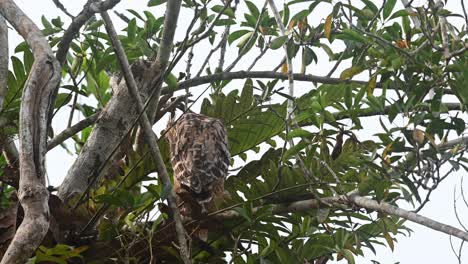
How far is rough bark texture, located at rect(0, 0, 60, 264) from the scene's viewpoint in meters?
2.39

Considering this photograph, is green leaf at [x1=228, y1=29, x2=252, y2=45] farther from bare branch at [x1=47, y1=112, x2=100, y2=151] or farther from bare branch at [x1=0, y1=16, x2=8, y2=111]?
bare branch at [x1=0, y1=16, x2=8, y2=111]

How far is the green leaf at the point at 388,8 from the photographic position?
2961mm

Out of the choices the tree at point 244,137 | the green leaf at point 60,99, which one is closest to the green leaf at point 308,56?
the tree at point 244,137

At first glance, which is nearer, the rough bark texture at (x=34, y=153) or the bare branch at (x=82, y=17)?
the rough bark texture at (x=34, y=153)

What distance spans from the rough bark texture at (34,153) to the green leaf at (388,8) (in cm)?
116

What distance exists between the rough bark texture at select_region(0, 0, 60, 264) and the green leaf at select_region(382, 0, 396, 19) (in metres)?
1.16

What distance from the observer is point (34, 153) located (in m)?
2.54

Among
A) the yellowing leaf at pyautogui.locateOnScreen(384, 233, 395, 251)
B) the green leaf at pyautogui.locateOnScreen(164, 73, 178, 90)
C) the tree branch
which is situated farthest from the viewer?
the green leaf at pyautogui.locateOnScreen(164, 73, 178, 90)

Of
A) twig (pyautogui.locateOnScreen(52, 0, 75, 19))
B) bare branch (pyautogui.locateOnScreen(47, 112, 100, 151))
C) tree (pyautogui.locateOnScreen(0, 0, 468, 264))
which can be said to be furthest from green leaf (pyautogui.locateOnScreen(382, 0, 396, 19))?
bare branch (pyautogui.locateOnScreen(47, 112, 100, 151))

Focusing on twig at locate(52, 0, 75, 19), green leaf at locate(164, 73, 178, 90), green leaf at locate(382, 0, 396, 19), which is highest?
twig at locate(52, 0, 75, 19)

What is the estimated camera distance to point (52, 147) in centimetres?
347

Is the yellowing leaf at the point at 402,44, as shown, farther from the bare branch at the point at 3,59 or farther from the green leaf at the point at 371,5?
the bare branch at the point at 3,59

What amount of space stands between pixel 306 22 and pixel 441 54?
0.85m

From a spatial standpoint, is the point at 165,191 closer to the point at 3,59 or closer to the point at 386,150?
the point at 386,150
